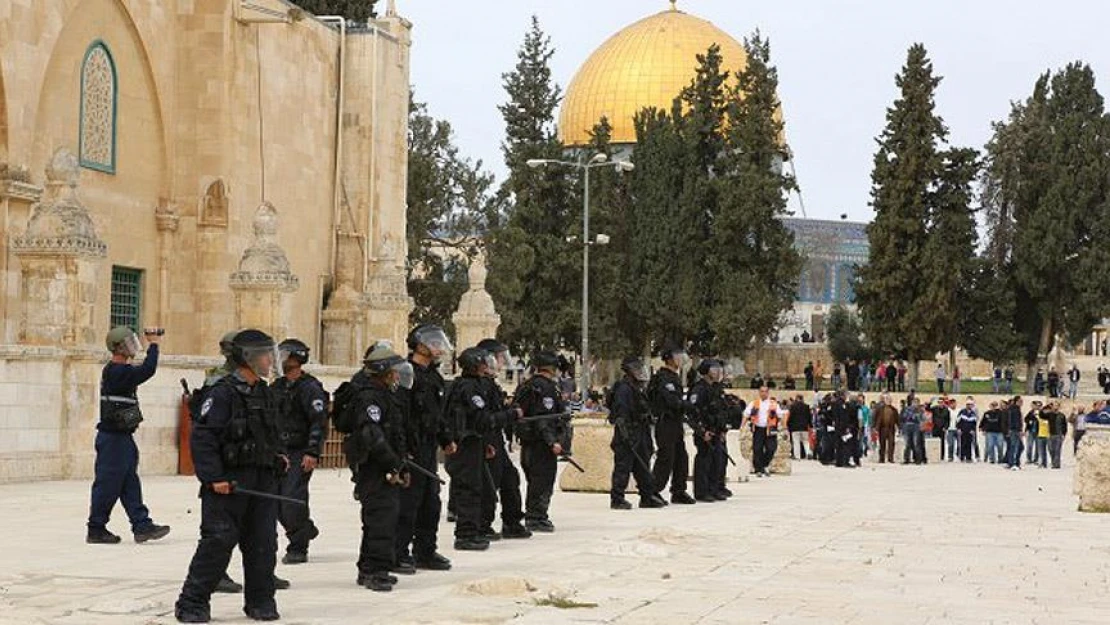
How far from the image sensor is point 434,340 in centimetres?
1298

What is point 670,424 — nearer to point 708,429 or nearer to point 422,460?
point 708,429

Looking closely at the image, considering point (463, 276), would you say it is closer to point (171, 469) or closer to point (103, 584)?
point (171, 469)

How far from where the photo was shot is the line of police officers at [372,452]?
988 centimetres

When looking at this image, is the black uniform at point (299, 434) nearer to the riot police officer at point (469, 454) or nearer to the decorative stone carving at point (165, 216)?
the riot police officer at point (469, 454)

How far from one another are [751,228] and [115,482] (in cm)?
4320

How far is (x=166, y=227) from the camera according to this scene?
2886cm

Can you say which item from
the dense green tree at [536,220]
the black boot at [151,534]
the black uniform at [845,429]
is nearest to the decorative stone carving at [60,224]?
the black boot at [151,534]

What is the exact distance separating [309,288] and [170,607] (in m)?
23.3

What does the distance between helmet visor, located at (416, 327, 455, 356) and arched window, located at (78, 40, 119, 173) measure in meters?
14.6

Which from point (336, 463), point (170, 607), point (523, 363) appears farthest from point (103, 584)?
point (523, 363)

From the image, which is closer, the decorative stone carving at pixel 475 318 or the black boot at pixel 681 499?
the black boot at pixel 681 499

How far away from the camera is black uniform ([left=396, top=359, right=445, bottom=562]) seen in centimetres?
1216

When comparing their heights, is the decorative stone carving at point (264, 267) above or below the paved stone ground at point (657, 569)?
above

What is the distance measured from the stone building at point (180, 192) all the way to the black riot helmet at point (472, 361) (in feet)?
22.7
